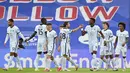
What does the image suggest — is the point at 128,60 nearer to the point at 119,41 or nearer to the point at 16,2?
the point at 119,41

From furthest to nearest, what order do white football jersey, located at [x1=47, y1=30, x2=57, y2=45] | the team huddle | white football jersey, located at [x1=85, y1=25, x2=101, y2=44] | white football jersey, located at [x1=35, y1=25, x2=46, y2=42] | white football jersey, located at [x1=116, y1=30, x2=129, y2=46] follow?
1. white football jersey, located at [x1=116, y1=30, x2=129, y2=46]
2. white football jersey, located at [x1=85, y1=25, x2=101, y2=44]
3. white football jersey, located at [x1=35, y1=25, x2=46, y2=42]
4. the team huddle
5. white football jersey, located at [x1=47, y1=30, x2=57, y2=45]

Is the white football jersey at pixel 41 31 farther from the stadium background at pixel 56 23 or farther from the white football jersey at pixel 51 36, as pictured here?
the stadium background at pixel 56 23

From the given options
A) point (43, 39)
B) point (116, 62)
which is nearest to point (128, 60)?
point (116, 62)

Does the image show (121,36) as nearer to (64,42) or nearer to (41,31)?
(64,42)

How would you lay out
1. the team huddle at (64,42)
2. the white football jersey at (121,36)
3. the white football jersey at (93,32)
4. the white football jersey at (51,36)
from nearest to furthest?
the white football jersey at (51,36) < the team huddle at (64,42) < the white football jersey at (93,32) < the white football jersey at (121,36)

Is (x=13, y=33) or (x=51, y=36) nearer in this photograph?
(x=51, y=36)

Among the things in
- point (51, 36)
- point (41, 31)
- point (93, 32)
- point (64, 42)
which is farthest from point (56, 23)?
point (51, 36)

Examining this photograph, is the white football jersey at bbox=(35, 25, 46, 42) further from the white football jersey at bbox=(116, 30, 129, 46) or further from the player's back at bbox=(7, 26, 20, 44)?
the white football jersey at bbox=(116, 30, 129, 46)

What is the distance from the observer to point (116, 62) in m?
25.8

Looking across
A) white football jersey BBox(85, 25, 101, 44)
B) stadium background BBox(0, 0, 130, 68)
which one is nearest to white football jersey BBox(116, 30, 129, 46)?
white football jersey BBox(85, 25, 101, 44)

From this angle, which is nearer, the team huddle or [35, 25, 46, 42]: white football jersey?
the team huddle

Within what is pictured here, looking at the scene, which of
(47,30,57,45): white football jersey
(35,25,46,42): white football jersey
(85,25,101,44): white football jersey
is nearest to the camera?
(47,30,57,45): white football jersey

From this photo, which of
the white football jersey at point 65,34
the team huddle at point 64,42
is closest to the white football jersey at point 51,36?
the team huddle at point 64,42

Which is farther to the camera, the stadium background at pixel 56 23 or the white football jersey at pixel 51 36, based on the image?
the stadium background at pixel 56 23
